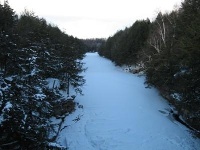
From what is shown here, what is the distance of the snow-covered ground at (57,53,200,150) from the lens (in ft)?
56.5

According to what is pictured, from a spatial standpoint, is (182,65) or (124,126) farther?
(182,65)

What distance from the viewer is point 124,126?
20.7 meters

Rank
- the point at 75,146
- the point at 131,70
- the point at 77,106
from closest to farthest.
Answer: the point at 75,146
the point at 77,106
the point at 131,70

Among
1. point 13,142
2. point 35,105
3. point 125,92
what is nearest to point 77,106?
point 125,92

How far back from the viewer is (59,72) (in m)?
25.8

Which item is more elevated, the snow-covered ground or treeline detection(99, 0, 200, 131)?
A: treeline detection(99, 0, 200, 131)

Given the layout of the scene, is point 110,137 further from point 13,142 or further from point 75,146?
point 13,142

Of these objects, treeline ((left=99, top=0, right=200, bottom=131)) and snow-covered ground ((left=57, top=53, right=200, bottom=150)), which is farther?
snow-covered ground ((left=57, top=53, right=200, bottom=150))

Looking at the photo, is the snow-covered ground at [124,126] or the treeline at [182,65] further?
the snow-covered ground at [124,126]

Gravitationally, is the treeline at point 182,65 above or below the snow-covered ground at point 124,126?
above

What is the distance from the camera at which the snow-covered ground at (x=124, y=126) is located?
56.5ft

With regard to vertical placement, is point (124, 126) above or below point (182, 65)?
below

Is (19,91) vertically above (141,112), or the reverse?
(19,91)

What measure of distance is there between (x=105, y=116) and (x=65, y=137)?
5.93 meters
